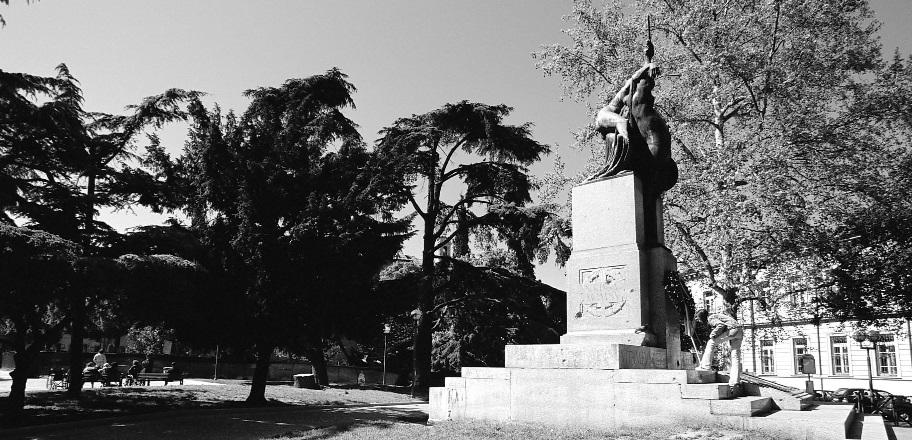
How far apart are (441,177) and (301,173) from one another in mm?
9972

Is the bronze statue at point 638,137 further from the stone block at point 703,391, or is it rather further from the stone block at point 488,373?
the stone block at point 703,391

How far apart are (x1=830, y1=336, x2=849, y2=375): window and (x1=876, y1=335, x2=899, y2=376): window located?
6.48 feet

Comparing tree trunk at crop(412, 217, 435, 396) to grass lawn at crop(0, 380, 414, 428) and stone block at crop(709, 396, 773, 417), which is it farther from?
stone block at crop(709, 396, 773, 417)

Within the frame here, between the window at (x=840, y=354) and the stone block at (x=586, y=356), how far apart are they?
36.6 m

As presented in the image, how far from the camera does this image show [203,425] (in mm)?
12703

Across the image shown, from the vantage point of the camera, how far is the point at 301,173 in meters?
17.9

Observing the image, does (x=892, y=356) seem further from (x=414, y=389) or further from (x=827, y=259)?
(x=414, y=389)

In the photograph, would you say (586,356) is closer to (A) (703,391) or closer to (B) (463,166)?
(A) (703,391)

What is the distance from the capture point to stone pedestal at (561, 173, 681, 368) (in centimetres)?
884

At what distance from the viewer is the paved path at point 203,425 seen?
11.4 m

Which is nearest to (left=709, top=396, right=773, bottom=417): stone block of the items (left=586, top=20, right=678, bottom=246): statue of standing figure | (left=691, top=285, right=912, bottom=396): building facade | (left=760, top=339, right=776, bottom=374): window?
(left=586, top=20, right=678, bottom=246): statue of standing figure

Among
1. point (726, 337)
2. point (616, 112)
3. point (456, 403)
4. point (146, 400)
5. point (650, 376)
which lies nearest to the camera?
point (650, 376)

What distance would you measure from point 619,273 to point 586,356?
1.47 metres

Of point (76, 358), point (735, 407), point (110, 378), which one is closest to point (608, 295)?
point (735, 407)
